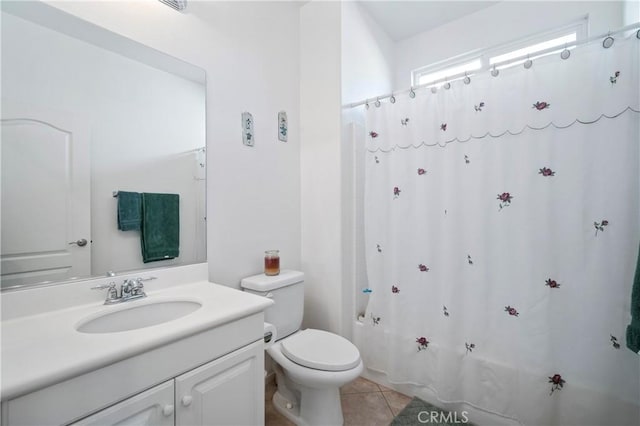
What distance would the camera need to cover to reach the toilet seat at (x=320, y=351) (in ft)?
4.42

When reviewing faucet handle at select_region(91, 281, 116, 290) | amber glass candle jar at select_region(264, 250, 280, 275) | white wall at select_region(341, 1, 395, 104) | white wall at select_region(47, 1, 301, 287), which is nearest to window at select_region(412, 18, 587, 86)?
white wall at select_region(341, 1, 395, 104)

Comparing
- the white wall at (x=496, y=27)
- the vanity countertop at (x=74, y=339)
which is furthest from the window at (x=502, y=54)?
the vanity countertop at (x=74, y=339)

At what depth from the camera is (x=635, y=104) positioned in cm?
118

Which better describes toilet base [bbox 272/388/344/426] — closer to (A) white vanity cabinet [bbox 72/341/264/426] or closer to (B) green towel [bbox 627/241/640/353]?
(A) white vanity cabinet [bbox 72/341/264/426]

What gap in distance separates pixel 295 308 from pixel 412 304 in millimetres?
721

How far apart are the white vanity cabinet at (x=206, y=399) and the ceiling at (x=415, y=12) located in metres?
2.43

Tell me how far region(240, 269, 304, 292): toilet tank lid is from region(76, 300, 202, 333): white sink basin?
412 millimetres

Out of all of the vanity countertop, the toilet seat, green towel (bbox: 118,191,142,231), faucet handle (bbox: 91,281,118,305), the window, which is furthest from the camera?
the window

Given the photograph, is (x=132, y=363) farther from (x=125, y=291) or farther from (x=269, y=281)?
(x=269, y=281)

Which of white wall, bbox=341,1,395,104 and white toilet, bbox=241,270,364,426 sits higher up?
white wall, bbox=341,1,395,104

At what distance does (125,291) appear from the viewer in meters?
1.18

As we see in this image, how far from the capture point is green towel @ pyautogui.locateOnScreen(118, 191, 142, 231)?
1.24 meters

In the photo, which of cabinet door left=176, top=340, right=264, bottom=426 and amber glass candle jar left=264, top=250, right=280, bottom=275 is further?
amber glass candle jar left=264, top=250, right=280, bottom=275

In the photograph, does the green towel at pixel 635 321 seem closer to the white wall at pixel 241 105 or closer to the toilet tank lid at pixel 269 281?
the toilet tank lid at pixel 269 281
